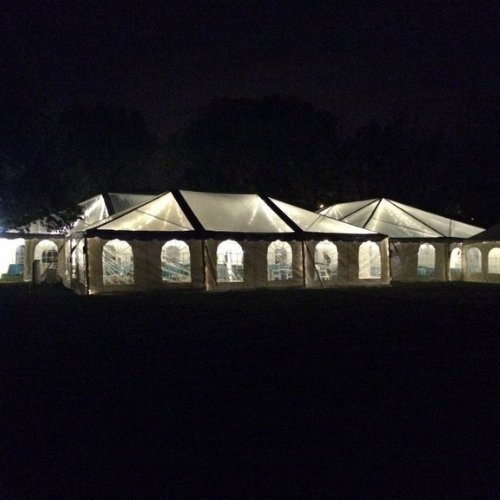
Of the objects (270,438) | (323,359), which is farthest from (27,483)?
(323,359)

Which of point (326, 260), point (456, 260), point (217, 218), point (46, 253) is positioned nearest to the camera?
point (217, 218)

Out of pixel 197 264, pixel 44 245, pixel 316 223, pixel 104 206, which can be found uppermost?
pixel 104 206

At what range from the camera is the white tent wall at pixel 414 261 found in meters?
20.9

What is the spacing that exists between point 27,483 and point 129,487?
54cm

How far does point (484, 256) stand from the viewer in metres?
20.2

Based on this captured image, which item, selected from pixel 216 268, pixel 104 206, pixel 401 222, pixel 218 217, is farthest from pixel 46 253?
pixel 401 222

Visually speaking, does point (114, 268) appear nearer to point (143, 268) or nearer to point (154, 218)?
point (143, 268)

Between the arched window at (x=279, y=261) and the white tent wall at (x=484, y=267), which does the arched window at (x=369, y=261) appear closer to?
the arched window at (x=279, y=261)

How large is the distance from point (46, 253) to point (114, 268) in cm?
798

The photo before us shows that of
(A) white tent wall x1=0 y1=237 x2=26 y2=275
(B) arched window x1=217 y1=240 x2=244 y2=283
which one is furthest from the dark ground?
(A) white tent wall x1=0 y1=237 x2=26 y2=275

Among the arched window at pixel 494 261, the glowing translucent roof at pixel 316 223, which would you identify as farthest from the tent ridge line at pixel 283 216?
the arched window at pixel 494 261

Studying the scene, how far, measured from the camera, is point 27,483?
305 cm

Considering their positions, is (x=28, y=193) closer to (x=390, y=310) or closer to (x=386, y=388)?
(x=390, y=310)

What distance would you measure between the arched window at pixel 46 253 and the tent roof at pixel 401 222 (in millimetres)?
11432
